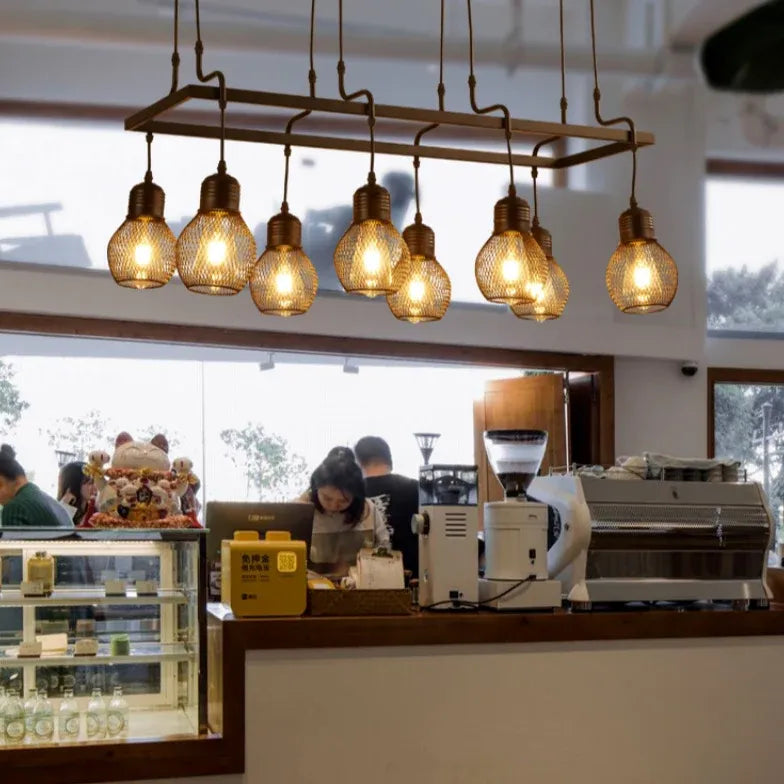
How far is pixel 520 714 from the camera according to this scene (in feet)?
13.8

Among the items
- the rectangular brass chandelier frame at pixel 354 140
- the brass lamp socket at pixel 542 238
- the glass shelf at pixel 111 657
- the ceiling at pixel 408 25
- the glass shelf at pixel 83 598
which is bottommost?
the glass shelf at pixel 111 657

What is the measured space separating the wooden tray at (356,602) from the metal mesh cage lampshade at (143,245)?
1244mm

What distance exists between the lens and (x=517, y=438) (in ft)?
14.6

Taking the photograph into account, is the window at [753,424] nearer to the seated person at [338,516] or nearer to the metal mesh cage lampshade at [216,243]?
the seated person at [338,516]

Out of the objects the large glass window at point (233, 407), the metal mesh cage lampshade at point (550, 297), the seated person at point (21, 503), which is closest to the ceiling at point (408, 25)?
the large glass window at point (233, 407)

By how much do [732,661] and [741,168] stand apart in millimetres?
4636

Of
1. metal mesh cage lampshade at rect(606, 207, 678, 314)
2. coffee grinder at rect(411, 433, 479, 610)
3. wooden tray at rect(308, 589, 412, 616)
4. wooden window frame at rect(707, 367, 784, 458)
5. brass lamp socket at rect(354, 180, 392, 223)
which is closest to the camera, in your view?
brass lamp socket at rect(354, 180, 392, 223)

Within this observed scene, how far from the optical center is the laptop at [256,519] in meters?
4.37

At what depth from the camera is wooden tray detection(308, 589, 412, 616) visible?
404 cm

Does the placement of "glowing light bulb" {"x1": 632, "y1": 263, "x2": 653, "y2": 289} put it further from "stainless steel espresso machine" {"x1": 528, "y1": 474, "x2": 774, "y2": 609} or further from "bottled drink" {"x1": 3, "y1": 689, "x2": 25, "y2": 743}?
"bottled drink" {"x1": 3, "y1": 689, "x2": 25, "y2": 743}

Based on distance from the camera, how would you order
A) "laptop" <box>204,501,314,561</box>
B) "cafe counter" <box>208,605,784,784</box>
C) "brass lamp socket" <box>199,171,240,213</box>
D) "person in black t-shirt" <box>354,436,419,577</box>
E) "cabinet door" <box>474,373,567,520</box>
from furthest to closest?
"cabinet door" <box>474,373,567,520</box>
"person in black t-shirt" <box>354,436,419,577</box>
"laptop" <box>204,501,314,561</box>
"cafe counter" <box>208,605,784,784</box>
"brass lamp socket" <box>199,171,240,213</box>

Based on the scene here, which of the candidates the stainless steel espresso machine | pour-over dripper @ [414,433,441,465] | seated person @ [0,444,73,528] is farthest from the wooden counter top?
pour-over dripper @ [414,433,441,465]

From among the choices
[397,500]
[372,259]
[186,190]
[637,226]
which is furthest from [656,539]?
[186,190]

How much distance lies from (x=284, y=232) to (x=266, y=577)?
1.13 meters
